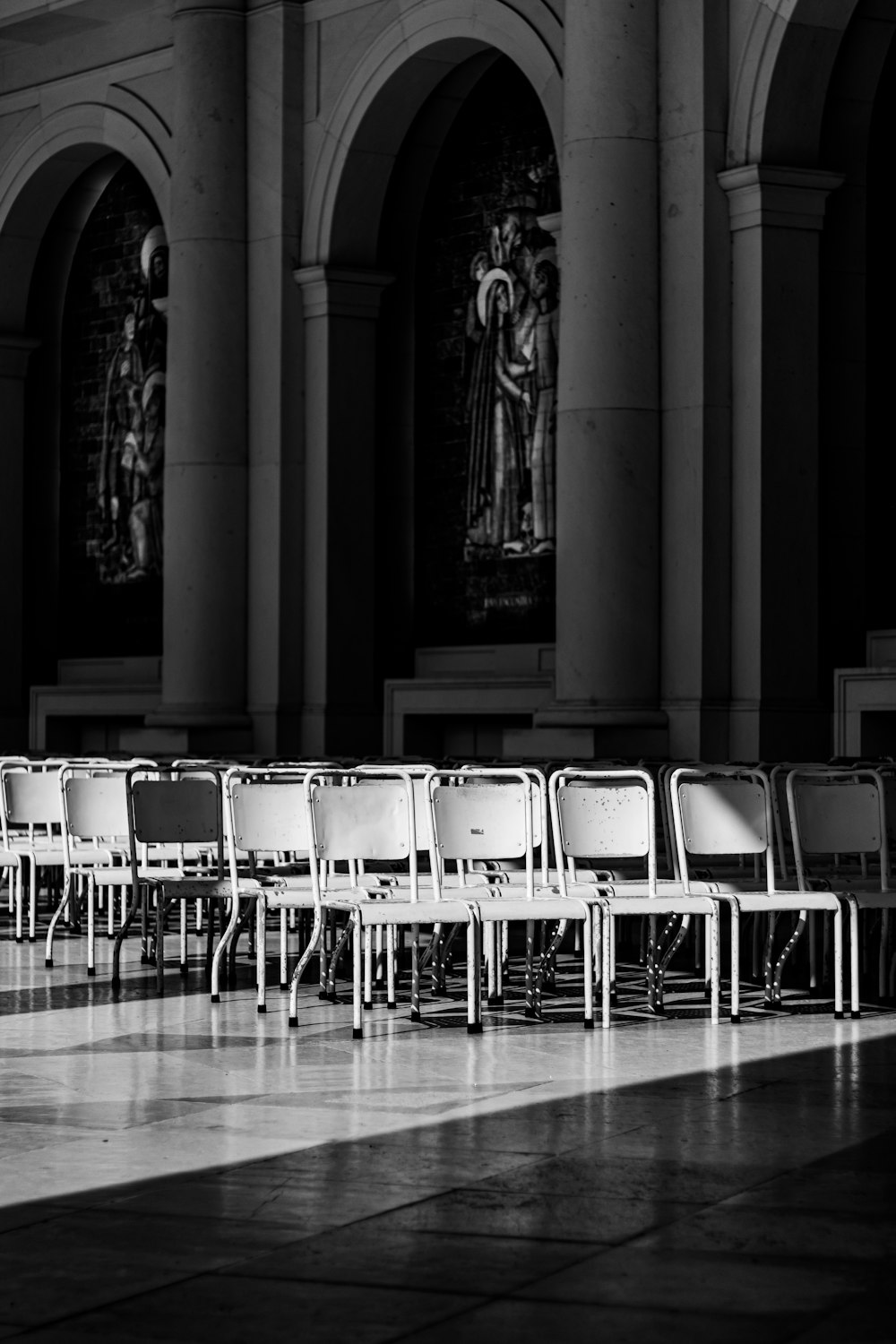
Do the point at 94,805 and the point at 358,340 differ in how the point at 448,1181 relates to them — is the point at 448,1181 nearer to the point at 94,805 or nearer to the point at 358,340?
the point at 94,805

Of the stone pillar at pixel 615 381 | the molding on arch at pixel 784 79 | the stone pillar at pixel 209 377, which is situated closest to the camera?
the molding on arch at pixel 784 79

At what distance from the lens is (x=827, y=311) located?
608 inches

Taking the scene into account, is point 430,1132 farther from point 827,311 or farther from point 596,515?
point 827,311

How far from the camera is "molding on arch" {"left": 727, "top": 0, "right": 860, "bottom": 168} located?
1426cm

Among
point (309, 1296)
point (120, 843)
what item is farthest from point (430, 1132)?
point (120, 843)

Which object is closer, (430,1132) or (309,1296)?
(309,1296)

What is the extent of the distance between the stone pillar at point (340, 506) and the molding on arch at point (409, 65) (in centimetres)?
49

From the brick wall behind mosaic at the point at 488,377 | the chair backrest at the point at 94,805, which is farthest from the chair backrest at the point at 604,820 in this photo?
the brick wall behind mosaic at the point at 488,377

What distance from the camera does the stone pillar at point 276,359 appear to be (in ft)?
60.7

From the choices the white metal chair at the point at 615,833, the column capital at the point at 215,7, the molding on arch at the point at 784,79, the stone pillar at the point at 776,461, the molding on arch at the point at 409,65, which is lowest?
the white metal chair at the point at 615,833

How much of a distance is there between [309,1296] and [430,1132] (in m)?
1.79

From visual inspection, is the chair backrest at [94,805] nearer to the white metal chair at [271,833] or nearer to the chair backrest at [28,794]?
the chair backrest at [28,794]

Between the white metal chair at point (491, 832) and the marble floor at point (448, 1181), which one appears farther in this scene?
the white metal chair at point (491, 832)

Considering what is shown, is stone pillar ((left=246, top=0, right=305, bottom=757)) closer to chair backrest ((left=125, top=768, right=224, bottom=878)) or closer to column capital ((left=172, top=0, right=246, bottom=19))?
column capital ((left=172, top=0, right=246, bottom=19))
